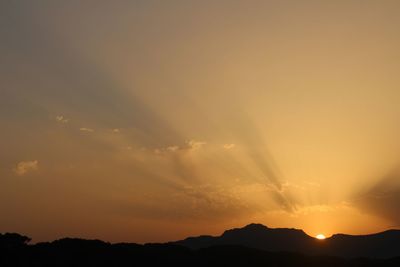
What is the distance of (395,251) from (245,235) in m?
63.5

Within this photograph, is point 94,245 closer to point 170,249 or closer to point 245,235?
point 170,249

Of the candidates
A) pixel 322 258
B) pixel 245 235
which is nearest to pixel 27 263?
pixel 322 258

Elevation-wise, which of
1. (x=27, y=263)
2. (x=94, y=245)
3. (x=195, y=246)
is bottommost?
(x=27, y=263)

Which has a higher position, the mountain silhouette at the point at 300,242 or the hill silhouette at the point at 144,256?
the mountain silhouette at the point at 300,242

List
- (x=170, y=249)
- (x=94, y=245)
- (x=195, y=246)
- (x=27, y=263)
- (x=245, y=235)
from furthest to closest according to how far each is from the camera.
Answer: (x=245, y=235)
(x=195, y=246)
(x=170, y=249)
(x=94, y=245)
(x=27, y=263)

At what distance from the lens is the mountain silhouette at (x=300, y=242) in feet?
571

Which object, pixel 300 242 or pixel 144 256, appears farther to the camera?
pixel 300 242

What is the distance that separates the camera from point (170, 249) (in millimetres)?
71438

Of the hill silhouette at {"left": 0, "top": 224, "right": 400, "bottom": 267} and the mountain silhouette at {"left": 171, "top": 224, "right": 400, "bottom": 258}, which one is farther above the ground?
the mountain silhouette at {"left": 171, "top": 224, "right": 400, "bottom": 258}

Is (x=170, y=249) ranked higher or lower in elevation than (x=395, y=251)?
lower

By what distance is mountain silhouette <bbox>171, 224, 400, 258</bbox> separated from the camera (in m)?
174

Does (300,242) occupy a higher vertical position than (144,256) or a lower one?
higher

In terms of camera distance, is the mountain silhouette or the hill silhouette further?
the mountain silhouette

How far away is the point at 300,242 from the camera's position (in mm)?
177375
